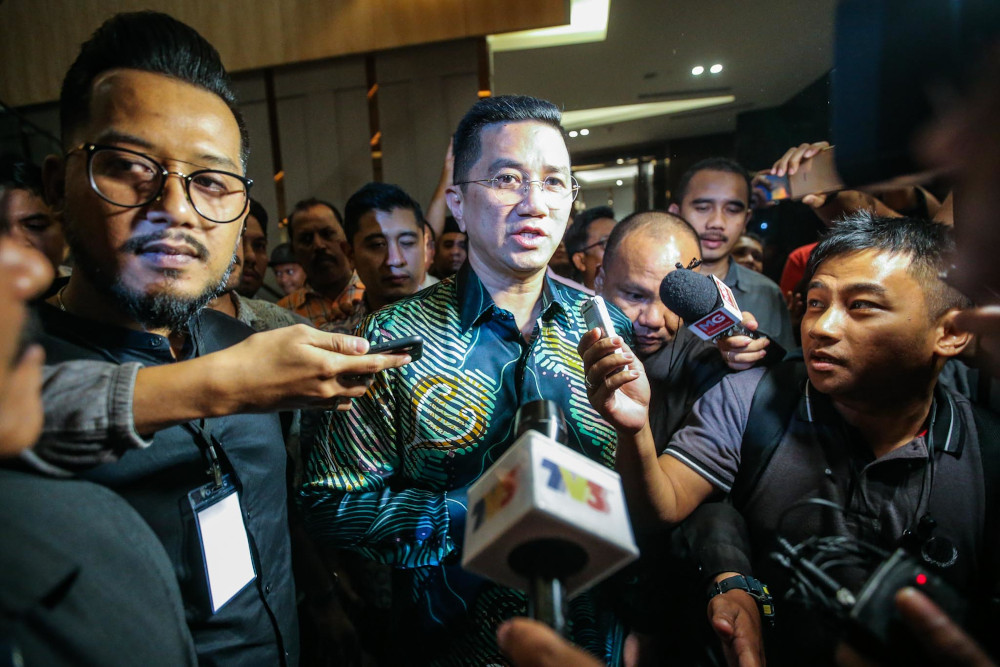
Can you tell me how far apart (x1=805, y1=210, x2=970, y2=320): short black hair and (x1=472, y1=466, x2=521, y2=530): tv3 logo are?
1.03m

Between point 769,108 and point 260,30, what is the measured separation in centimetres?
452

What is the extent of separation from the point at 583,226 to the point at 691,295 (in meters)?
2.48

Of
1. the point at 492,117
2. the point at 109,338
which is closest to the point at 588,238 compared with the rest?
the point at 492,117

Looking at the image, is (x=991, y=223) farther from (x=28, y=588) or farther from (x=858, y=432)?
(x=28, y=588)

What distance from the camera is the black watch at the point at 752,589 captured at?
1005mm

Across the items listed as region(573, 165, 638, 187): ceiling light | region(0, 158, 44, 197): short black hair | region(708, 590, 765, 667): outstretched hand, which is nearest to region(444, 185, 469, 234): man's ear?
region(0, 158, 44, 197): short black hair

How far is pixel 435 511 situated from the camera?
1077 millimetres

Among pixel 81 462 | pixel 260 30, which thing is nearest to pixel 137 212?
pixel 81 462

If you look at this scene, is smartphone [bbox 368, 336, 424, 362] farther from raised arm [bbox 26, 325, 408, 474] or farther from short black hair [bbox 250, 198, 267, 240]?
short black hair [bbox 250, 198, 267, 240]

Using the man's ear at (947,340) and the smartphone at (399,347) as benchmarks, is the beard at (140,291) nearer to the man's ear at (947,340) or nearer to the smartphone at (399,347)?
the smartphone at (399,347)

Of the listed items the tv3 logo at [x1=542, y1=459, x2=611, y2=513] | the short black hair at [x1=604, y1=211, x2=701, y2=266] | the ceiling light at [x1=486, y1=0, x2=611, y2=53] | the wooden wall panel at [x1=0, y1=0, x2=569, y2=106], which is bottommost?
the tv3 logo at [x1=542, y1=459, x2=611, y2=513]

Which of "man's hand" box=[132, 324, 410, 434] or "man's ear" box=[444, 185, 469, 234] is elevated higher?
"man's ear" box=[444, 185, 469, 234]

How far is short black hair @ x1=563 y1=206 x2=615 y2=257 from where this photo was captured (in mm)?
3648

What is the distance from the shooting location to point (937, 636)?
47cm
